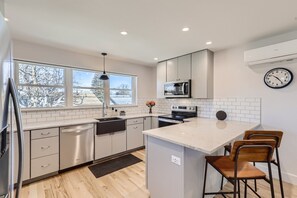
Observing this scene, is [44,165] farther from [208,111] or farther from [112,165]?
[208,111]

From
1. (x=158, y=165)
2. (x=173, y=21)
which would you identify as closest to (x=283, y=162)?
(x=158, y=165)

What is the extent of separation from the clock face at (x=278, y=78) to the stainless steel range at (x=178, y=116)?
60.5 inches

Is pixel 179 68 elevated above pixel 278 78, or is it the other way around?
pixel 179 68

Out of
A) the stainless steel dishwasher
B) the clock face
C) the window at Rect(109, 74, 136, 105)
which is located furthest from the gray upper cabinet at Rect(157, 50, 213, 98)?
the stainless steel dishwasher

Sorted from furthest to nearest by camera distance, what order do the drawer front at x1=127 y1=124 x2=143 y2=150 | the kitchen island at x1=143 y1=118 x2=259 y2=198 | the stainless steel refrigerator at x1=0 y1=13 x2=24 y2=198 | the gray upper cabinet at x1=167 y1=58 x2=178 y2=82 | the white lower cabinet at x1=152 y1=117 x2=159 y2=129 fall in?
1. the white lower cabinet at x1=152 y1=117 x2=159 y2=129
2. the gray upper cabinet at x1=167 y1=58 x2=178 y2=82
3. the drawer front at x1=127 y1=124 x2=143 y2=150
4. the kitchen island at x1=143 y1=118 x2=259 y2=198
5. the stainless steel refrigerator at x1=0 y1=13 x2=24 y2=198

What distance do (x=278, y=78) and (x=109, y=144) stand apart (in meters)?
3.45

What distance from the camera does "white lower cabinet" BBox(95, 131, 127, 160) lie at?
10.2 feet

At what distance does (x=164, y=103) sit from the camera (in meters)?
4.59

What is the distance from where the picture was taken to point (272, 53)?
235 cm

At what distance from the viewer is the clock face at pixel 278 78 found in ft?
7.69

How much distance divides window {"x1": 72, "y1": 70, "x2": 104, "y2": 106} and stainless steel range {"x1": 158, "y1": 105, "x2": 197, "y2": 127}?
1686 millimetres

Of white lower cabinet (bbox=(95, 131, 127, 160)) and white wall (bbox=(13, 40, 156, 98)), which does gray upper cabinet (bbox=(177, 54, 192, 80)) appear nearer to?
white wall (bbox=(13, 40, 156, 98))

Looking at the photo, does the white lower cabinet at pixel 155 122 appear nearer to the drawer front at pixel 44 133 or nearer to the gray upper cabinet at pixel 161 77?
the gray upper cabinet at pixel 161 77

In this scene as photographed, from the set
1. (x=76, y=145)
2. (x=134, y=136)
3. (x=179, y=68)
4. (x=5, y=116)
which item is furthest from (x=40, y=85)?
(x=179, y=68)
